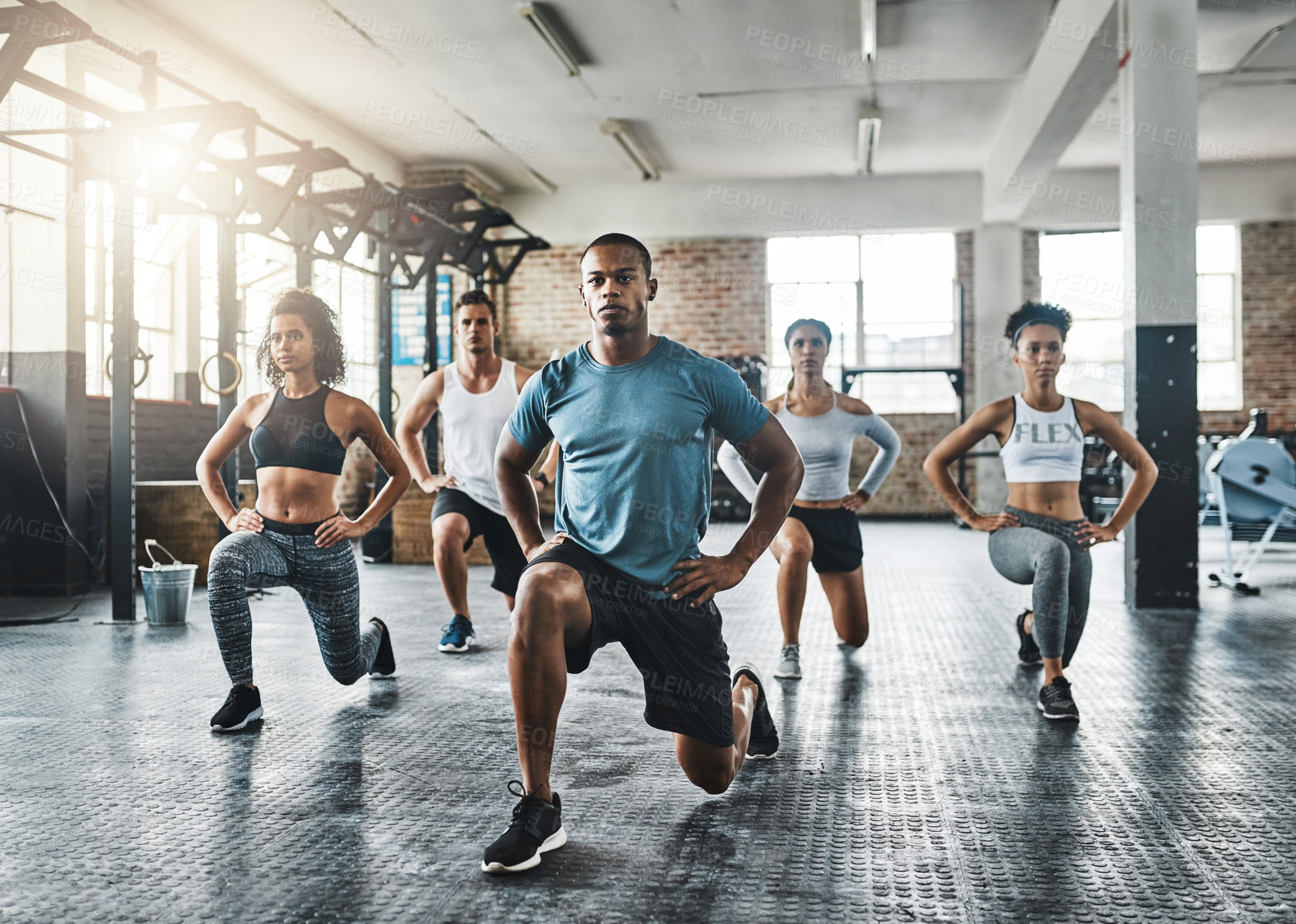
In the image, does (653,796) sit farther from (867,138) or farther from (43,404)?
(867,138)

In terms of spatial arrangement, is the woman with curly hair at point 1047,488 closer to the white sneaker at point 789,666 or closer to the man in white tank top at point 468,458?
the white sneaker at point 789,666

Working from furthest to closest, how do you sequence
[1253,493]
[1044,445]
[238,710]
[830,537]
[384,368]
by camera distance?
[384,368]
[1253,493]
[830,537]
[1044,445]
[238,710]

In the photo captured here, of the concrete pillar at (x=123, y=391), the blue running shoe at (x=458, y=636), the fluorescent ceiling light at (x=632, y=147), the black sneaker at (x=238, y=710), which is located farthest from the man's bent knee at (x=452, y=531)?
the fluorescent ceiling light at (x=632, y=147)

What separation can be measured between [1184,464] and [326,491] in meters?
4.41

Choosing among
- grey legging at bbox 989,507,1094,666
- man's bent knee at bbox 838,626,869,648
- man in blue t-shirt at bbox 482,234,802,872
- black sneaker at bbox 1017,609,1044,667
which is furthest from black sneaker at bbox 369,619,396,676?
black sneaker at bbox 1017,609,1044,667

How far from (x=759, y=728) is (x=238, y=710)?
5.08ft

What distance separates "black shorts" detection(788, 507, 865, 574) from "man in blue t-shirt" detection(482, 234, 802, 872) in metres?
1.72

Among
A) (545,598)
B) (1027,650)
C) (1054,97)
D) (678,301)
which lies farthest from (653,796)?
(678,301)

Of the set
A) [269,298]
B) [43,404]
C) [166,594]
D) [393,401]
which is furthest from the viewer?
[393,401]

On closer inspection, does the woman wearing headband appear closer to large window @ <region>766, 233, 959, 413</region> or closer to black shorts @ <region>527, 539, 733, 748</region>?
black shorts @ <region>527, 539, 733, 748</region>

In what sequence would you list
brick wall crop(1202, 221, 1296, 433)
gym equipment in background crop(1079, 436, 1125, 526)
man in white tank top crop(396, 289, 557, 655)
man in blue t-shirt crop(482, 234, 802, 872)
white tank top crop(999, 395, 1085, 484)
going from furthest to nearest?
1. brick wall crop(1202, 221, 1296, 433)
2. gym equipment in background crop(1079, 436, 1125, 526)
3. man in white tank top crop(396, 289, 557, 655)
4. white tank top crop(999, 395, 1085, 484)
5. man in blue t-shirt crop(482, 234, 802, 872)

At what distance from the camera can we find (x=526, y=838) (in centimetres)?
195

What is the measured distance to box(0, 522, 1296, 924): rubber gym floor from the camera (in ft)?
6.00

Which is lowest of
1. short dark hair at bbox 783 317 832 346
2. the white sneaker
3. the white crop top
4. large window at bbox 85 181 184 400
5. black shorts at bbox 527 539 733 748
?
the white sneaker
